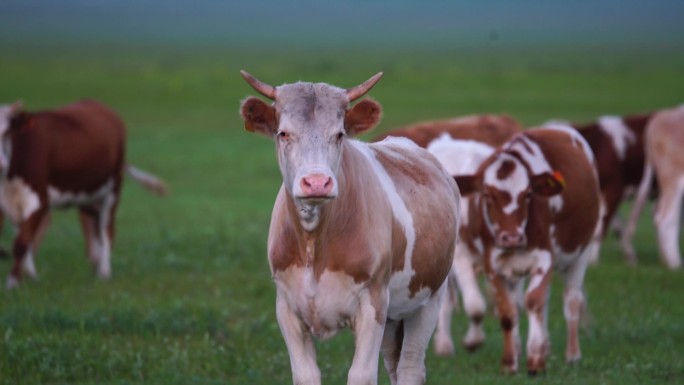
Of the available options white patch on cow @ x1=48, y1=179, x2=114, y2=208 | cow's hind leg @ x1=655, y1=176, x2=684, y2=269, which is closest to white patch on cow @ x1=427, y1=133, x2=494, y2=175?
white patch on cow @ x1=48, y1=179, x2=114, y2=208

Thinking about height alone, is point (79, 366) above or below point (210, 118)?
above

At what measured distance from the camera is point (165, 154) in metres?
33.4

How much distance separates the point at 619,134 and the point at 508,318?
8.67m

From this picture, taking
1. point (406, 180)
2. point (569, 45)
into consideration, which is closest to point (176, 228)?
point (406, 180)

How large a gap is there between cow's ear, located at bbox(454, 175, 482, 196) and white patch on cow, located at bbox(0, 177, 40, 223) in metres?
5.75

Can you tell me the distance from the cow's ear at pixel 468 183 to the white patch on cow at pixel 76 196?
19.6 ft

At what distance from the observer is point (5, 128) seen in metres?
15.6

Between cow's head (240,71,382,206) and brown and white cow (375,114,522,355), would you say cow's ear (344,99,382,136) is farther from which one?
brown and white cow (375,114,522,355)

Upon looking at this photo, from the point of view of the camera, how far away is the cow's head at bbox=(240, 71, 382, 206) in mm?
7813

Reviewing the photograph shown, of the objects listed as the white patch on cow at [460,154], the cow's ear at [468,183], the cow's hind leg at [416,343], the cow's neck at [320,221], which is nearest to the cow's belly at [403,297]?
the cow's hind leg at [416,343]

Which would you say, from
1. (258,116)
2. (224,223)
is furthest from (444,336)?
(224,223)

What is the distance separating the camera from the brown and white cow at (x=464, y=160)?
12617 millimetres

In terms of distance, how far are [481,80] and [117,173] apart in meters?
46.2

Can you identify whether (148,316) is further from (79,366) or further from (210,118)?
(210,118)
